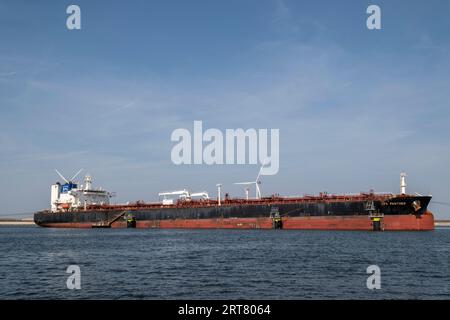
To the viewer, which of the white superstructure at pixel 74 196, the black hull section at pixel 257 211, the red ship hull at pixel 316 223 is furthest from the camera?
the white superstructure at pixel 74 196

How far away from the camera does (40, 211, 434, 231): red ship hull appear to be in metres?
54.8

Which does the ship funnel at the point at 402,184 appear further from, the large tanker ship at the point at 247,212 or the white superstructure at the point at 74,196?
the white superstructure at the point at 74,196

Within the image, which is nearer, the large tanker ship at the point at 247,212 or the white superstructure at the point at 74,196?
the large tanker ship at the point at 247,212

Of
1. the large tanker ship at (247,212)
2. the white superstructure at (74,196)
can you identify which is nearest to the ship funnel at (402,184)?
the large tanker ship at (247,212)

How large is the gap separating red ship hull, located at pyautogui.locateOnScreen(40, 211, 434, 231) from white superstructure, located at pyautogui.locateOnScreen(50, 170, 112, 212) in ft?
83.3

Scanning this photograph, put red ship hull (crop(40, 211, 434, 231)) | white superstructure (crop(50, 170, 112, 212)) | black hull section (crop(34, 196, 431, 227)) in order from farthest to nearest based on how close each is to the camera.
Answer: white superstructure (crop(50, 170, 112, 212)) → red ship hull (crop(40, 211, 434, 231)) → black hull section (crop(34, 196, 431, 227))

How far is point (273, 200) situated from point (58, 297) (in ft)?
167

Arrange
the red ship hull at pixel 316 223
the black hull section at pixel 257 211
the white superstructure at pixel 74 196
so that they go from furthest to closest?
1. the white superstructure at pixel 74 196
2. the red ship hull at pixel 316 223
3. the black hull section at pixel 257 211

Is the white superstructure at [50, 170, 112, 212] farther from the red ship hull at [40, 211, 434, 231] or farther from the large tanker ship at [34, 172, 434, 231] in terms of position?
the red ship hull at [40, 211, 434, 231]

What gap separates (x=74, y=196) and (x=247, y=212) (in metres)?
48.9

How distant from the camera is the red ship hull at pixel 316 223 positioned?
2157 inches

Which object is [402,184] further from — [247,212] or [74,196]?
[74,196]

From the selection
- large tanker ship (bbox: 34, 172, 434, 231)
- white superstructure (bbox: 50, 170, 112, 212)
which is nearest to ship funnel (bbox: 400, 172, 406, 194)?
large tanker ship (bbox: 34, 172, 434, 231)
